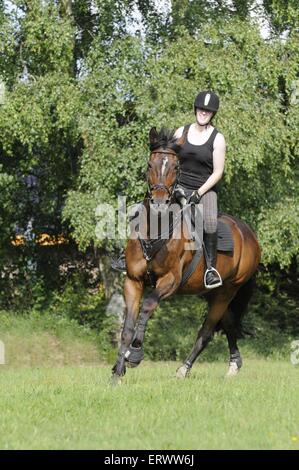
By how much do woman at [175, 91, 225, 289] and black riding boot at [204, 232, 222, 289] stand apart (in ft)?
0.40

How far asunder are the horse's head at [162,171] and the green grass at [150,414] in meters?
2.14

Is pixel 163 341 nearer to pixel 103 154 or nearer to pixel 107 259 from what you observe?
pixel 107 259

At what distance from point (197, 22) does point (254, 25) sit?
4.70ft

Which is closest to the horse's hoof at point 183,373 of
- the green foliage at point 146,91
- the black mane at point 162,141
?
the black mane at point 162,141

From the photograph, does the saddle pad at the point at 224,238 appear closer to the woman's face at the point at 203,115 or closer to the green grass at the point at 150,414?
the woman's face at the point at 203,115

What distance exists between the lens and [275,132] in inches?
741

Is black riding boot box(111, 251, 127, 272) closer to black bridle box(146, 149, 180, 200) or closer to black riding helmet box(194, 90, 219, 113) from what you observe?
black bridle box(146, 149, 180, 200)

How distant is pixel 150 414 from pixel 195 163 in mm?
4291

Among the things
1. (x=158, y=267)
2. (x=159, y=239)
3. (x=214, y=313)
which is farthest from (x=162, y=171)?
(x=214, y=313)

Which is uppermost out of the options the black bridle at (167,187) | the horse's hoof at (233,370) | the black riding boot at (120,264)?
the black bridle at (167,187)

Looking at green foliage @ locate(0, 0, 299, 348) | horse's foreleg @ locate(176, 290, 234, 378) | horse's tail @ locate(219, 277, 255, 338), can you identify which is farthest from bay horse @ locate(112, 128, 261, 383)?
green foliage @ locate(0, 0, 299, 348)

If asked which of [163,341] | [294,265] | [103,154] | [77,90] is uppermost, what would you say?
[77,90]

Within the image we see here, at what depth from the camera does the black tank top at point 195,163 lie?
11.7 meters
